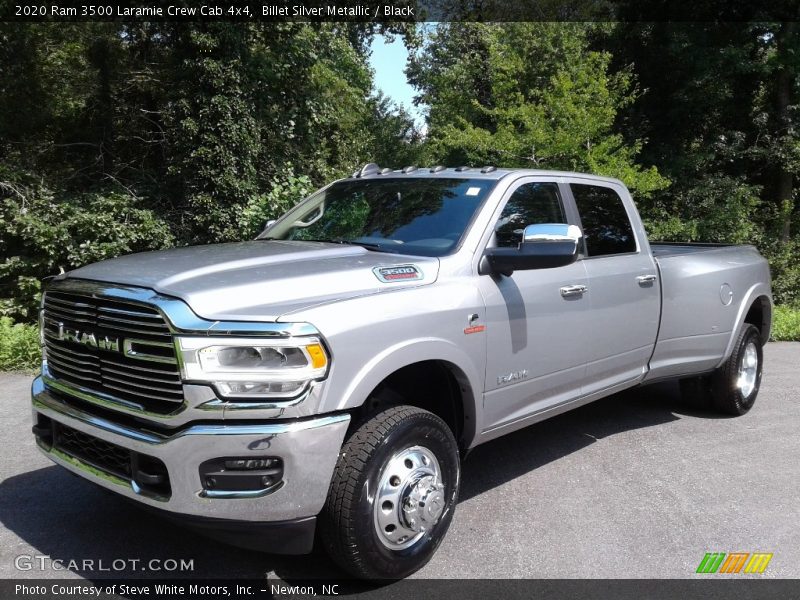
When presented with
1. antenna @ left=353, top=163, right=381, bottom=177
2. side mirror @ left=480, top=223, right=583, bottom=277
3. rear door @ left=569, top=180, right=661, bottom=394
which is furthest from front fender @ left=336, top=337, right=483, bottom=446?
antenna @ left=353, top=163, right=381, bottom=177

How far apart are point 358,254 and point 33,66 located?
12.9 metres

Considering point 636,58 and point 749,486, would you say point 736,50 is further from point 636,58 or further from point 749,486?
point 749,486

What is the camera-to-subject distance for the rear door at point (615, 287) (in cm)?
450

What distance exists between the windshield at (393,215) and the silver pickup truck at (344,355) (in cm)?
2

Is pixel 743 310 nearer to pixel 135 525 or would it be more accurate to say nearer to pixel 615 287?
pixel 615 287

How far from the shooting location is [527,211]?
166 inches

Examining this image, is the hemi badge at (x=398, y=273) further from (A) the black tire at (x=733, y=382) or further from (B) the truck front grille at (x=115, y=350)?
(A) the black tire at (x=733, y=382)

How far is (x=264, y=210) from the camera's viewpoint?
35.9 ft

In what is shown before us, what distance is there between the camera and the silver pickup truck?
105 inches

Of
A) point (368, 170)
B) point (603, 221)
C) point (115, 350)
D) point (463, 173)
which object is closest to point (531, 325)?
point (463, 173)

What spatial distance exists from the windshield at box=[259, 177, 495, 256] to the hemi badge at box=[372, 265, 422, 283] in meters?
0.29

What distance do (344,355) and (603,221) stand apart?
2.82 meters

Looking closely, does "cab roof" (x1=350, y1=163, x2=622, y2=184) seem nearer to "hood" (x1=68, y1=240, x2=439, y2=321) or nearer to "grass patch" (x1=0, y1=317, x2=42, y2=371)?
"hood" (x1=68, y1=240, x2=439, y2=321)

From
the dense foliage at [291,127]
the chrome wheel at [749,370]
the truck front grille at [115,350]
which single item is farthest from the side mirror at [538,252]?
the dense foliage at [291,127]
